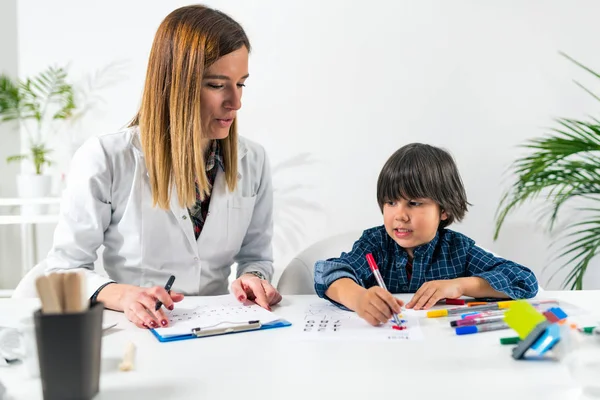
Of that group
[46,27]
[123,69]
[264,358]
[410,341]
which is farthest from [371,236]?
[46,27]

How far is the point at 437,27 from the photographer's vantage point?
10.0 ft

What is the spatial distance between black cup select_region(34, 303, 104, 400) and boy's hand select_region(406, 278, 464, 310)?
72 cm

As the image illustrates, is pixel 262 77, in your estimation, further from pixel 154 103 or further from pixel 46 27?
pixel 154 103

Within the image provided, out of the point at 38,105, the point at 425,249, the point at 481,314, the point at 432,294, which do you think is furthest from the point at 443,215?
the point at 38,105

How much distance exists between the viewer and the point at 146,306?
1.15m

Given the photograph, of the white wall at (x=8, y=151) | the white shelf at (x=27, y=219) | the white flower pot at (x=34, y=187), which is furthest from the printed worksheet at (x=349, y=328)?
the white wall at (x=8, y=151)

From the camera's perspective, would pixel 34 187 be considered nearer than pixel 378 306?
No

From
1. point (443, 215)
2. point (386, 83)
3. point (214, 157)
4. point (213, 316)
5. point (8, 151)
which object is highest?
point (386, 83)

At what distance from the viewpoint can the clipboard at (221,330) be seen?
1056 millimetres

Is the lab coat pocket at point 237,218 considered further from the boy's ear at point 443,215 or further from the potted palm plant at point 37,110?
the potted palm plant at point 37,110

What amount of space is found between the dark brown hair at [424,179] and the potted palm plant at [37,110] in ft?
7.15

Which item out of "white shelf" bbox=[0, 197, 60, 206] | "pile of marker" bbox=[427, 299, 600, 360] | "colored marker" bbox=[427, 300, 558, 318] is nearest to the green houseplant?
"white shelf" bbox=[0, 197, 60, 206]

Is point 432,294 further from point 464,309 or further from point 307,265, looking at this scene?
point 307,265

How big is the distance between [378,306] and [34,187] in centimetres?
252
